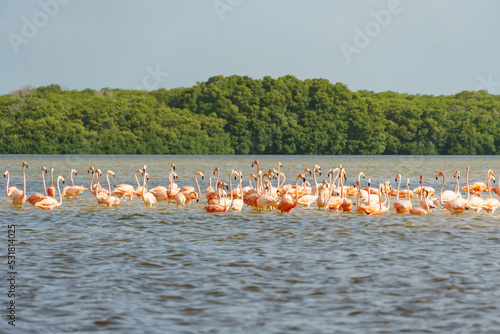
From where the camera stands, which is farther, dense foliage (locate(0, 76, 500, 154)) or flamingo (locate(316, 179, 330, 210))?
dense foliage (locate(0, 76, 500, 154))

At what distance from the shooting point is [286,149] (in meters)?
93.1

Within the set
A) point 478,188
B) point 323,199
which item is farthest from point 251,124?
point 323,199

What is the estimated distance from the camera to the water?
7.55 meters

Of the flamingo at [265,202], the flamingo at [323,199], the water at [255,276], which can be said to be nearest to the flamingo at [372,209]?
the water at [255,276]

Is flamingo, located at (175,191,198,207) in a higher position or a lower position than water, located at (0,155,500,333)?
higher

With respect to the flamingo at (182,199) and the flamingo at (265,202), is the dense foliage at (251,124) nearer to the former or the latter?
the flamingo at (182,199)

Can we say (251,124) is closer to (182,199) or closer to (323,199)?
(182,199)

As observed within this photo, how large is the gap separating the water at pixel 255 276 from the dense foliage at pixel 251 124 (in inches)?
2815

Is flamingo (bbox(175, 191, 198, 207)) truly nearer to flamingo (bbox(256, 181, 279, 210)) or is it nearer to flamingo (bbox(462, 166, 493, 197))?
flamingo (bbox(256, 181, 279, 210))

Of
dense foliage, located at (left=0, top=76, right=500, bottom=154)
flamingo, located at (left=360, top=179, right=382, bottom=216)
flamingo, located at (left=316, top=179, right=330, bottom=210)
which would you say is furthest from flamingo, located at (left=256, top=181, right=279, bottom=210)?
dense foliage, located at (left=0, top=76, right=500, bottom=154)

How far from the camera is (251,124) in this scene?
308ft

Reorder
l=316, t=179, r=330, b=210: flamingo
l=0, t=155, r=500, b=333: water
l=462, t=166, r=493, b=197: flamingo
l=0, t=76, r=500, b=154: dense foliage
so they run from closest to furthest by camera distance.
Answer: l=0, t=155, r=500, b=333: water
l=316, t=179, r=330, b=210: flamingo
l=462, t=166, r=493, b=197: flamingo
l=0, t=76, r=500, b=154: dense foliage

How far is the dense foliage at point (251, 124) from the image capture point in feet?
280

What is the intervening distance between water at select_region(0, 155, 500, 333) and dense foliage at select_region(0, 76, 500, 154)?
7149 cm
